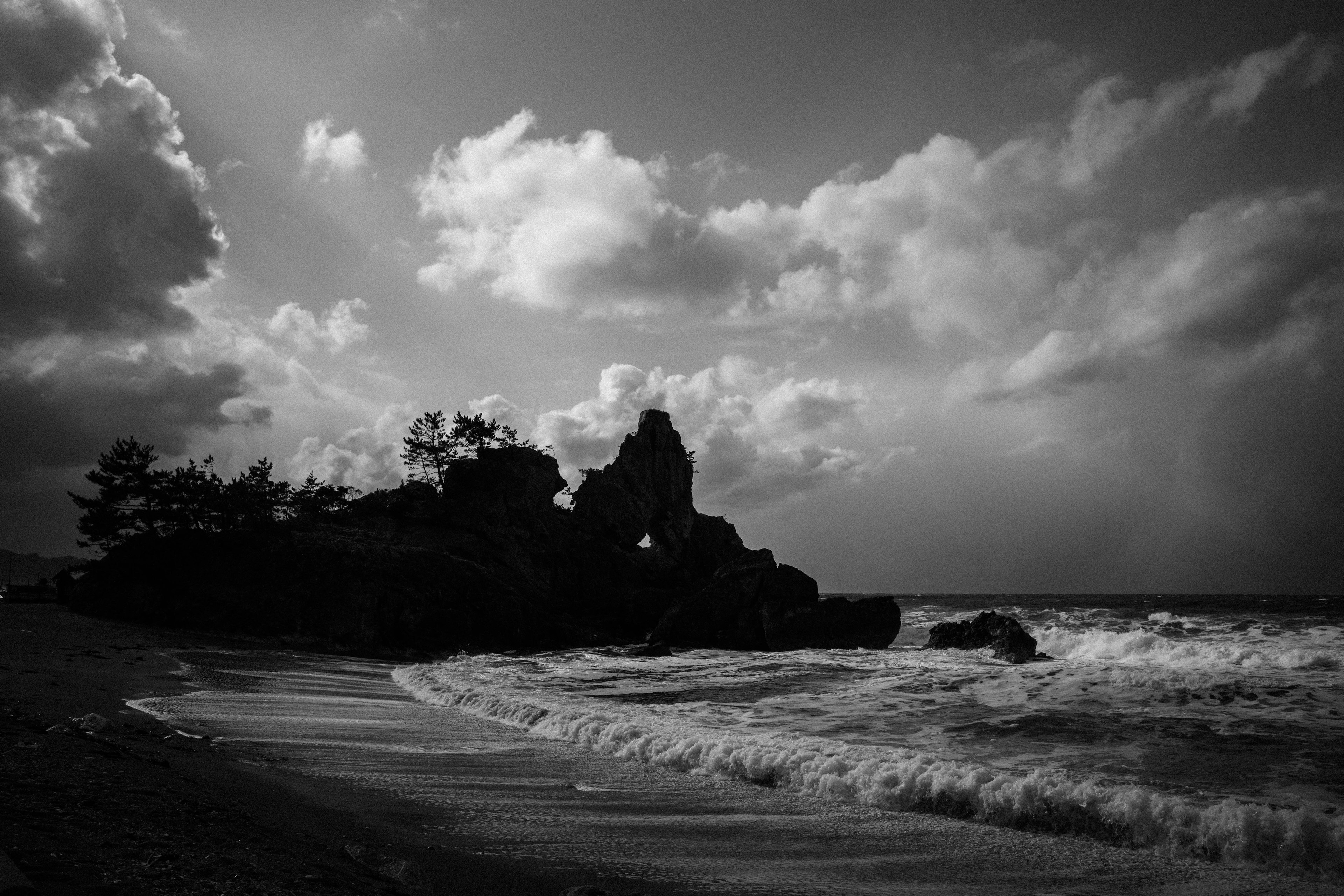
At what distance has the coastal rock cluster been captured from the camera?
43.7 meters

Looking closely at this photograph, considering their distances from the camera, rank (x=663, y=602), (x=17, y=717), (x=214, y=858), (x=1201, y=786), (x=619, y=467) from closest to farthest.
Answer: (x=214, y=858), (x=17, y=717), (x=1201, y=786), (x=663, y=602), (x=619, y=467)

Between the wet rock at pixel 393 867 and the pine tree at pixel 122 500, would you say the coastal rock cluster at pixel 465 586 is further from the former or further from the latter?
the wet rock at pixel 393 867

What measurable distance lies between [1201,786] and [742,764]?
6024mm

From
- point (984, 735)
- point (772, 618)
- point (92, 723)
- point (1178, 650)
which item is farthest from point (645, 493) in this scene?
point (92, 723)

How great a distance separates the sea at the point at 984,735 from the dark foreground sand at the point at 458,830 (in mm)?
481

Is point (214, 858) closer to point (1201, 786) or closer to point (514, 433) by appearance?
point (1201, 786)

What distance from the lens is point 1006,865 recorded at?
23.0 ft

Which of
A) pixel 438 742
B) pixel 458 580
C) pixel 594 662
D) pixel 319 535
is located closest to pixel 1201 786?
pixel 438 742

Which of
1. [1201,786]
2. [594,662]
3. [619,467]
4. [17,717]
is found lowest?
[594,662]


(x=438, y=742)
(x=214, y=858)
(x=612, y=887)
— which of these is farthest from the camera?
(x=438, y=742)

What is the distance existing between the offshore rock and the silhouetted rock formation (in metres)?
5.38

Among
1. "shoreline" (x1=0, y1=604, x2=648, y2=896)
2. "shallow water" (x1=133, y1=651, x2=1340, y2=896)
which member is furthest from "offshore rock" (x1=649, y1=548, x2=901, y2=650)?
"shoreline" (x1=0, y1=604, x2=648, y2=896)

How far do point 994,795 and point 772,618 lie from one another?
40.8m

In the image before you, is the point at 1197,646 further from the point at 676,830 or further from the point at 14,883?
the point at 14,883
